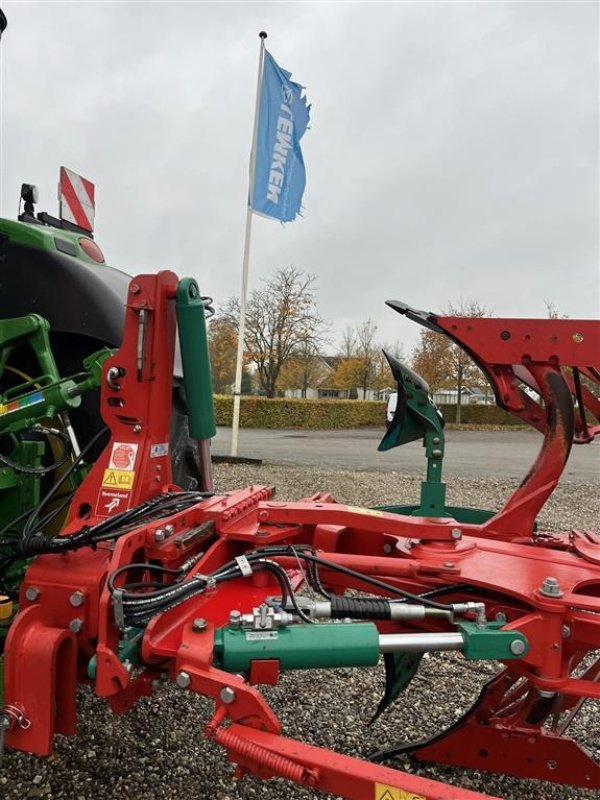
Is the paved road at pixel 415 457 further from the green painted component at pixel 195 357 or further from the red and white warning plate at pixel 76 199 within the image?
the green painted component at pixel 195 357

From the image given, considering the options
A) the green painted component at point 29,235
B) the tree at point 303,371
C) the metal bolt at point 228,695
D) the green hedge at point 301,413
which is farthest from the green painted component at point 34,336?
the tree at point 303,371

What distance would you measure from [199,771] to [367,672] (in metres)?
1.14

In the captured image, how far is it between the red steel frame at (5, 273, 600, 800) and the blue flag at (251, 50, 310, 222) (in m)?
8.00

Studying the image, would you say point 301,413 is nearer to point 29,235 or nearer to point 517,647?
point 29,235

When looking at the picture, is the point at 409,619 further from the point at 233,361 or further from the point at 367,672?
the point at 233,361

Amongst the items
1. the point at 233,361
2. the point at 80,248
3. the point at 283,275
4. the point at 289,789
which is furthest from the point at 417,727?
the point at 233,361

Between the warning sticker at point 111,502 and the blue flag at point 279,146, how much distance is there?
26.7 ft

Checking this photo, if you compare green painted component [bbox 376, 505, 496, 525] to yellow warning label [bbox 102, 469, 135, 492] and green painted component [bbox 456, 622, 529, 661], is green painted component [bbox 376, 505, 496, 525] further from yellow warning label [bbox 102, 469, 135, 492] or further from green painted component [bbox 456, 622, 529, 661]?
yellow warning label [bbox 102, 469, 135, 492]

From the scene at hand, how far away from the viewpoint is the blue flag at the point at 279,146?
31.4 feet

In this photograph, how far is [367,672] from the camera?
320 cm

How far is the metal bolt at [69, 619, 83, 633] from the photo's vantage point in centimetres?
178

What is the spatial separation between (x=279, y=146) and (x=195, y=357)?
853cm

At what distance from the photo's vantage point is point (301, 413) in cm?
2497

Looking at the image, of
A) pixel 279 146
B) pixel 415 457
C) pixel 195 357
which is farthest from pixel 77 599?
pixel 415 457
